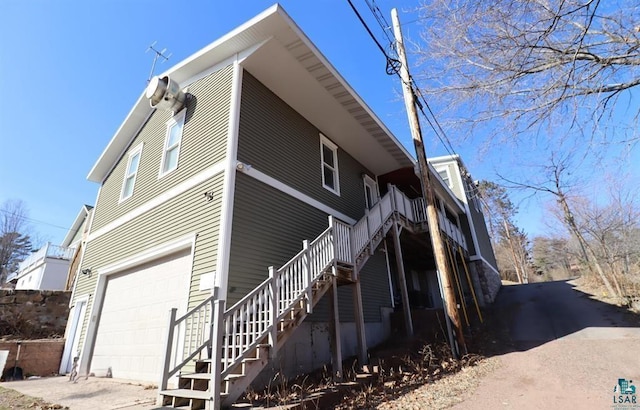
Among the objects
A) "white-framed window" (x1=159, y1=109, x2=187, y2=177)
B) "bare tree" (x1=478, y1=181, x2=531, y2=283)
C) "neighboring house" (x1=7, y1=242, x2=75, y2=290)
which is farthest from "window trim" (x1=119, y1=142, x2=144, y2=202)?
"bare tree" (x1=478, y1=181, x2=531, y2=283)

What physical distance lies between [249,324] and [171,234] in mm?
3847

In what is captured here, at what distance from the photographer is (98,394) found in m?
5.70

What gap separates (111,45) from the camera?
911 centimetres

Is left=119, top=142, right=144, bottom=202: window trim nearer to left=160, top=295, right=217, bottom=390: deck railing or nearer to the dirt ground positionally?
the dirt ground

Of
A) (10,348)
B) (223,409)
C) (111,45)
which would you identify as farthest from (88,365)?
(111,45)

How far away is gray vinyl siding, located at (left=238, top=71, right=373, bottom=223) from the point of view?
734cm

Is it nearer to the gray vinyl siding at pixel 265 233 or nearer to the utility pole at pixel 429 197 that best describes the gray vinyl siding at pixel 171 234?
the gray vinyl siding at pixel 265 233

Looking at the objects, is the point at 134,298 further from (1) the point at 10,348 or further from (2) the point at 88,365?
(1) the point at 10,348

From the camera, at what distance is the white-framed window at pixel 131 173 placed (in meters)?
10.0

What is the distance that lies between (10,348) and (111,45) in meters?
9.27

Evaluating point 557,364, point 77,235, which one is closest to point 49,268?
point 77,235

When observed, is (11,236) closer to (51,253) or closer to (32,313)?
(51,253)

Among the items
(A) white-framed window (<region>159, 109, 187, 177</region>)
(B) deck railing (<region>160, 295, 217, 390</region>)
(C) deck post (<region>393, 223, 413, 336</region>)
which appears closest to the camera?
(B) deck railing (<region>160, 295, 217, 390</region>)

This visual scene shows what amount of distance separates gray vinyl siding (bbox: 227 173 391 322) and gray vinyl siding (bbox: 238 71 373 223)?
58 cm
